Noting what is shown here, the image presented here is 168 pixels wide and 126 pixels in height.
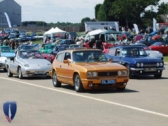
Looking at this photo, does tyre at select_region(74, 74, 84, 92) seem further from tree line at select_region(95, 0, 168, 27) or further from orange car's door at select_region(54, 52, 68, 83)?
tree line at select_region(95, 0, 168, 27)

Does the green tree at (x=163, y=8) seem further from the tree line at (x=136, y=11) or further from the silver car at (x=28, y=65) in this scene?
the silver car at (x=28, y=65)

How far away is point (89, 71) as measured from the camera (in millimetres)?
16281

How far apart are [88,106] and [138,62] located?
8.89 meters

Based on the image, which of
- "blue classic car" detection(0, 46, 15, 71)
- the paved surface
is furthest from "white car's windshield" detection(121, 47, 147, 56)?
"blue classic car" detection(0, 46, 15, 71)

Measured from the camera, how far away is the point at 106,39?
55375mm

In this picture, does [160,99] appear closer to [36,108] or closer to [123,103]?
[123,103]

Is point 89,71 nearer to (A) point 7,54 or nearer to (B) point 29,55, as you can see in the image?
(B) point 29,55

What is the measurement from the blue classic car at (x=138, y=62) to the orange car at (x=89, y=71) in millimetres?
4304

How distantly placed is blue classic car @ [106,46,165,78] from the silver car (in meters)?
3.40

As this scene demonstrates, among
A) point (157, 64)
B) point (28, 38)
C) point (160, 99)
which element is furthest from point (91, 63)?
point (28, 38)

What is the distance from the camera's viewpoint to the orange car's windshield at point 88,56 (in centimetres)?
1778

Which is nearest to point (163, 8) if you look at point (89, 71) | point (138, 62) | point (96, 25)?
point (96, 25)

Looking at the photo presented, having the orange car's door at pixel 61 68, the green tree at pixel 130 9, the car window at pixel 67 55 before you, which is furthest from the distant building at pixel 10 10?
the car window at pixel 67 55

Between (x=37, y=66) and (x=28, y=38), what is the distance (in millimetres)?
64213
